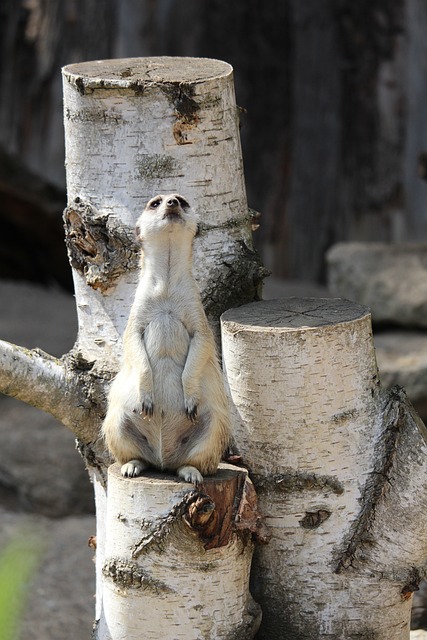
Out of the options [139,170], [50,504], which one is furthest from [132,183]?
[50,504]

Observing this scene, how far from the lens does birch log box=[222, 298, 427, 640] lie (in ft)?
8.81

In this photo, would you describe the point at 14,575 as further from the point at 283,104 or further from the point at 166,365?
the point at 283,104

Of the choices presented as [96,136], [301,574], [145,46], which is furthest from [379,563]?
[145,46]

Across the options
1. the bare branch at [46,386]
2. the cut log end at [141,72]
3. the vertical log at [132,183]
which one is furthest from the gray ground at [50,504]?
the cut log end at [141,72]

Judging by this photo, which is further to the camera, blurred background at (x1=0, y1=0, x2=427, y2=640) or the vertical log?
blurred background at (x1=0, y1=0, x2=427, y2=640)

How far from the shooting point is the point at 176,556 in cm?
255

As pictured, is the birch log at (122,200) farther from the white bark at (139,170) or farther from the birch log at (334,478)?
the birch log at (334,478)

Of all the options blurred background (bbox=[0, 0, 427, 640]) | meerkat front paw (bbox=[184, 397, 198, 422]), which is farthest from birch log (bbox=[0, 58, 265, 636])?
blurred background (bbox=[0, 0, 427, 640])

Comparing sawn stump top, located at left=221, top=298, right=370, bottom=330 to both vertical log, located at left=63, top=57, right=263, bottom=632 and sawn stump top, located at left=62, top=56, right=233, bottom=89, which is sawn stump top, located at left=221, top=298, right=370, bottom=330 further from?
sawn stump top, located at left=62, top=56, right=233, bottom=89

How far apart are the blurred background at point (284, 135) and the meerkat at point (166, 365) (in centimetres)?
327

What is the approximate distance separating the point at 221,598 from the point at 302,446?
46 centimetres

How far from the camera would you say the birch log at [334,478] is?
2.69m

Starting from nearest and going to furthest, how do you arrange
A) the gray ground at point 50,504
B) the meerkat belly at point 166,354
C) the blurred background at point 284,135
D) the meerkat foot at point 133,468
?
the meerkat foot at point 133,468 → the meerkat belly at point 166,354 → the gray ground at point 50,504 → the blurred background at point 284,135

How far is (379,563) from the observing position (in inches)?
108
